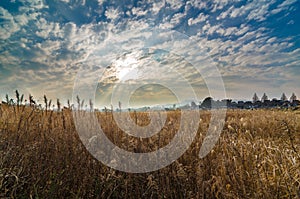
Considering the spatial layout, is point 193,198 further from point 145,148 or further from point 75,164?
point 75,164

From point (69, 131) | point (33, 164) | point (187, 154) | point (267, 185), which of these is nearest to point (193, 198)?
point (267, 185)

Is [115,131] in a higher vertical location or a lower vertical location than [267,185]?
higher

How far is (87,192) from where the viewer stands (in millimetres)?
2152

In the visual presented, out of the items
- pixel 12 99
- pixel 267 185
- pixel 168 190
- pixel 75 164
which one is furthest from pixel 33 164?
Result: pixel 267 185

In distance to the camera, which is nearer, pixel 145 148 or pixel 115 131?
pixel 145 148

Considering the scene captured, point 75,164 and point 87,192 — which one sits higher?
point 75,164

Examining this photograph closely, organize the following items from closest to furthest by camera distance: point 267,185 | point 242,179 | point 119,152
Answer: point 267,185
point 242,179
point 119,152

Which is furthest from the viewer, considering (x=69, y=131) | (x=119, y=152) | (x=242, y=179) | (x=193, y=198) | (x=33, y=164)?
(x=69, y=131)

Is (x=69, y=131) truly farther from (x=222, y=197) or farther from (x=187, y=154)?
(x=222, y=197)

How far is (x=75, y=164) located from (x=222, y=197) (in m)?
1.55

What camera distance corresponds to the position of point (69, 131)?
10.2 feet

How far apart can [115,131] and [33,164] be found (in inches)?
54.4

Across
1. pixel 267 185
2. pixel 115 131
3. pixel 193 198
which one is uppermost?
pixel 115 131

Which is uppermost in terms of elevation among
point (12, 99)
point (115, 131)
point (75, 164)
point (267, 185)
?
point (12, 99)
